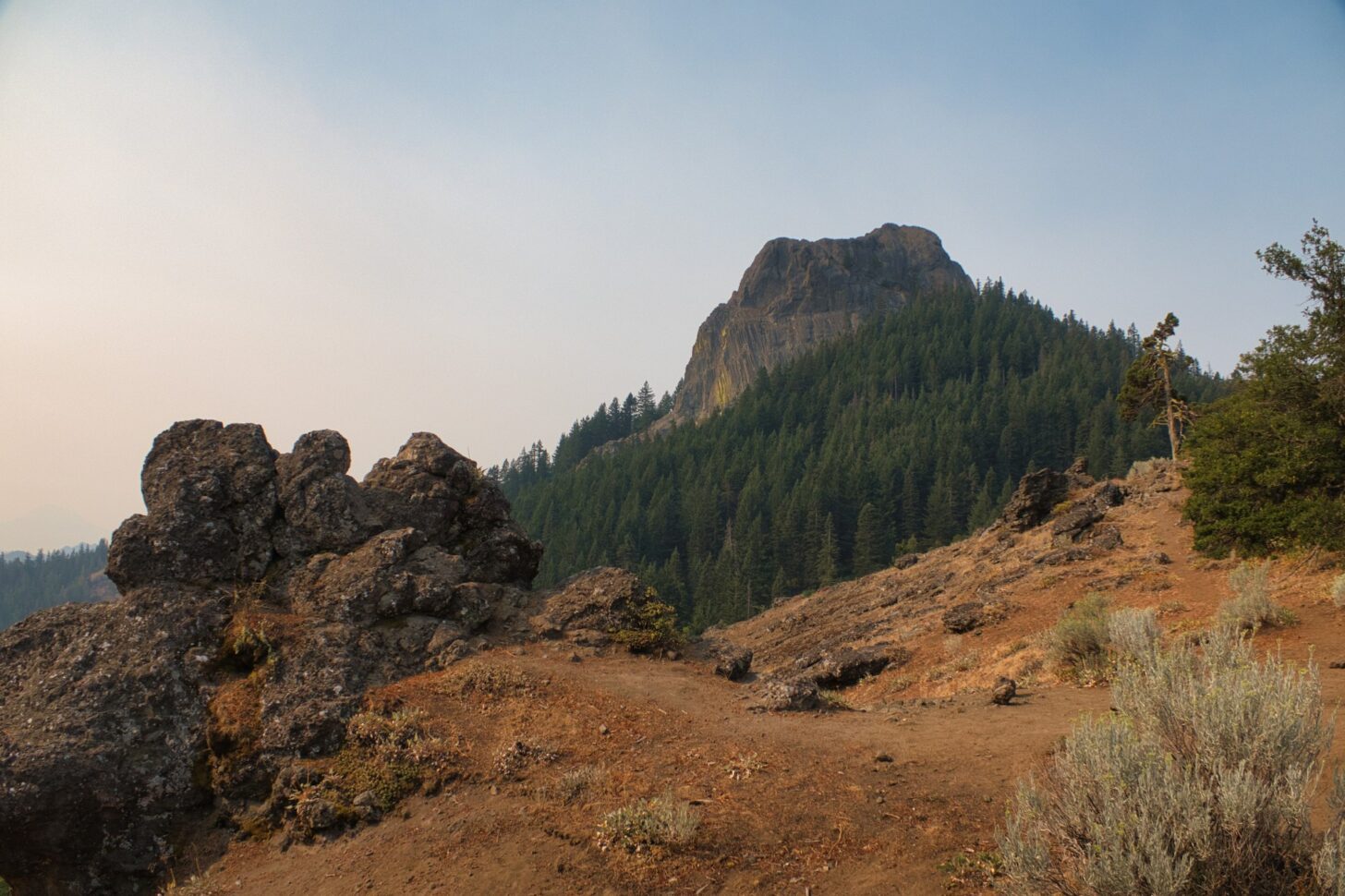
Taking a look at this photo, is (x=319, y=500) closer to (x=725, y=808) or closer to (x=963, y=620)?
(x=725, y=808)

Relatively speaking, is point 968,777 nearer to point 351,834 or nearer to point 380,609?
point 351,834

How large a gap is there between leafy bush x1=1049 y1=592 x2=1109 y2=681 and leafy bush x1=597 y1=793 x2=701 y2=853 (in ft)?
27.3

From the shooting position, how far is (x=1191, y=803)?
14.3 ft

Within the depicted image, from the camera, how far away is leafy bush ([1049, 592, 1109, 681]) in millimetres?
12258

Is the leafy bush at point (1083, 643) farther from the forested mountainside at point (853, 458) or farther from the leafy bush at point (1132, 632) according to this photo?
the forested mountainside at point (853, 458)

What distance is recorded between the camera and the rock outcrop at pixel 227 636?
29.1ft

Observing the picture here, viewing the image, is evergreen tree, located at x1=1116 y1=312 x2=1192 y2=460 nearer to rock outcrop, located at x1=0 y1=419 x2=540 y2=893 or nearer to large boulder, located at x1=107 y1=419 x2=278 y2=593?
rock outcrop, located at x1=0 y1=419 x2=540 y2=893

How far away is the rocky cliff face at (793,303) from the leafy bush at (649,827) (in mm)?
140879

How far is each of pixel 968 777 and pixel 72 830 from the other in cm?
1013

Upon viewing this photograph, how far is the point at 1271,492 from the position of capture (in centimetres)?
1777

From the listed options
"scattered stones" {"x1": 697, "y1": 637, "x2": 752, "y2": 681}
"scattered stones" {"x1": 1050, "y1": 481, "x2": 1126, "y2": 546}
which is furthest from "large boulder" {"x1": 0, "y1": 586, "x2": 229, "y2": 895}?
"scattered stones" {"x1": 1050, "y1": 481, "x2": 1126, "y2": 546}

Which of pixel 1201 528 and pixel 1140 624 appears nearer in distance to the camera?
pixel 1140 624

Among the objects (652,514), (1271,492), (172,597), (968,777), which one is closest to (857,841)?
(968,777)

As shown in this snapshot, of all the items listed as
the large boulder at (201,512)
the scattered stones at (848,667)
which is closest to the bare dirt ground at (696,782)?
the scattered stones at (848,667)
